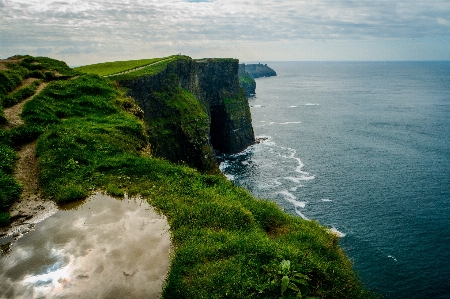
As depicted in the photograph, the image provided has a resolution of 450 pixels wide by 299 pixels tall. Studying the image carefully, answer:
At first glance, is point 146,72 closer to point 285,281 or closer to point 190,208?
point 190,208

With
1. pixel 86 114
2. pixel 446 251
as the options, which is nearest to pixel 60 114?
pixel 86 114

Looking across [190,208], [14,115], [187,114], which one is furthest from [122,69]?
[190,208]

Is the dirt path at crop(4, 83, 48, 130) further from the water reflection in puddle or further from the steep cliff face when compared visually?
the steep cliff face

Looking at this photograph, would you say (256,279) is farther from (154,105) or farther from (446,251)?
(154,105)

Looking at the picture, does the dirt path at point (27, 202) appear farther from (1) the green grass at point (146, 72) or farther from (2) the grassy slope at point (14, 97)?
(1) the green grass at point (146, 72)

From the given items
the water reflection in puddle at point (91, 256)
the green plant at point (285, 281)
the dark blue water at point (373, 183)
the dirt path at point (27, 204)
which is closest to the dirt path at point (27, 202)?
the dirt path at point (27, 204)
